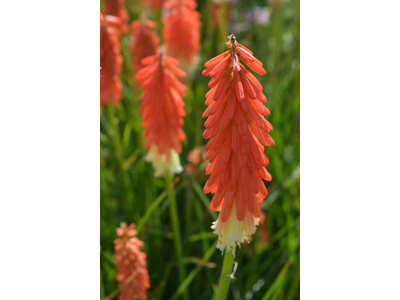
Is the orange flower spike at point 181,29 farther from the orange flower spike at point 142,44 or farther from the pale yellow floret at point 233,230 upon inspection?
the pale yellow floret at point 233,230

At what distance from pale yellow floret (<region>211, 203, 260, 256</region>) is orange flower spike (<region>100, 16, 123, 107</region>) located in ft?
5.67

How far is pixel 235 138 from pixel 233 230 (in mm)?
489

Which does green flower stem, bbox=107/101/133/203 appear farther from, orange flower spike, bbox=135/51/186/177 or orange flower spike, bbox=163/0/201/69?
orange flower spike, bbox=163/0/201/69

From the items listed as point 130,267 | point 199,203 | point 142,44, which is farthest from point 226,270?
point 142,44

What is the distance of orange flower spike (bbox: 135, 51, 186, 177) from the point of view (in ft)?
9.25

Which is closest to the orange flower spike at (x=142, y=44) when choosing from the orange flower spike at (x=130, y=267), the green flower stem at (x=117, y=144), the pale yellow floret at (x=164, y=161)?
the green flower stem at (x=117, y=144)

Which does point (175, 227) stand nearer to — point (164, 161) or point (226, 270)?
point (164, 161)

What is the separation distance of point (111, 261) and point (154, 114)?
1.34m

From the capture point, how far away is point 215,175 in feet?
6.53

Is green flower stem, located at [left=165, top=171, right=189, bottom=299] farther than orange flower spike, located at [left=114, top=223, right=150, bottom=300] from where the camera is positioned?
Yes

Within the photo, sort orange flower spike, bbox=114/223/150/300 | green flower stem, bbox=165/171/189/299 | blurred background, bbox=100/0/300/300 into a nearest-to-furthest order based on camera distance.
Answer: orange flower spike, bbox=114/223/150/300 → green flower stem, bbox=165/171/189/299 → blurred background, bbox=100/0/300/300

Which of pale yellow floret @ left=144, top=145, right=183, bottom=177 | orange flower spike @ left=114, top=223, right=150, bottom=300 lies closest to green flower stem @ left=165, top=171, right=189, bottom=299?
pale yellow floret @ left=144, top=145, right=183, bottom=177

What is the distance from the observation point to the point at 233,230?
2.08 m
